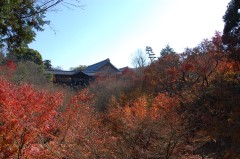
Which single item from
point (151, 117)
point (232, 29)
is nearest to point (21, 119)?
point (151, 117)

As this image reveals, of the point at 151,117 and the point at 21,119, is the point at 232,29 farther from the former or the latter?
the point at 21,119

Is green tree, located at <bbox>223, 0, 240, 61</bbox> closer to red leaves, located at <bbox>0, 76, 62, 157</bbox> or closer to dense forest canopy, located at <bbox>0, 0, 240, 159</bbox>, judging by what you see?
dense forest canopy, located at <bbox>0, 0, 240, 159</bbox>

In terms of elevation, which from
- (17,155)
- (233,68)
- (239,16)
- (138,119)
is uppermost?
(239,16)

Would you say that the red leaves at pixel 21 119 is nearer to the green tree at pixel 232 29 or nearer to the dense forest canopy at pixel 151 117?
the dense forest canopy at pixel 151 117

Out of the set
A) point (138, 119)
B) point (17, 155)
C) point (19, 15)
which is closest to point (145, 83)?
point (138, 119)

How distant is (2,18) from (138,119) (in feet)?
26.6

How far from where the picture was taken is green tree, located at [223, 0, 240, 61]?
51.5 feet

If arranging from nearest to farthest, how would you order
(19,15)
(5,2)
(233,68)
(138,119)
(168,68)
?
(5,2) → (19,15) → (138,119) → (233,68) → (168,68)

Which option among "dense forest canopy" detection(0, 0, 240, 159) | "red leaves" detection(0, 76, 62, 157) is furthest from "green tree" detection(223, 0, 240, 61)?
"red leaves" detection(0, 76, 62, 157)

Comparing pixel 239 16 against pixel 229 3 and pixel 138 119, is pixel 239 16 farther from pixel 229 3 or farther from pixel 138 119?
pixel 138 119

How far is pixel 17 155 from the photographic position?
36.3ft

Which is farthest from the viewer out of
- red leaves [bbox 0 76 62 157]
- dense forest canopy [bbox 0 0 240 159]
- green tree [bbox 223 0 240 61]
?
green tree [bbox 223 0 240 61]

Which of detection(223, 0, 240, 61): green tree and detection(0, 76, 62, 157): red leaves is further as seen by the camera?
detection(223, 0, 240, 61): green tree

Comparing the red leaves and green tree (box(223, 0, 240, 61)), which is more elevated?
green tree (box(223, 0, 240, 61))
